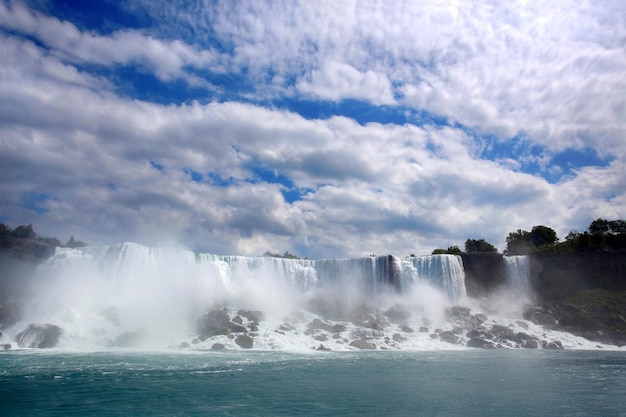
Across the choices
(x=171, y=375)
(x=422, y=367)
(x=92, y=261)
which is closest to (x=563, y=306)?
(x=422, y=367)

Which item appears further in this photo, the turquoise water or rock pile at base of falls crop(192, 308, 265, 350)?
rock pile at base of falls crop(192, 308, 265, 350)

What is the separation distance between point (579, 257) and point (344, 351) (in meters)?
30.6

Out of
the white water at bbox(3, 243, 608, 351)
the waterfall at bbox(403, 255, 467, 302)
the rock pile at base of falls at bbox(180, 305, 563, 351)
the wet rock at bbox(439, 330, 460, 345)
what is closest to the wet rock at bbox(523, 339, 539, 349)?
the rock pile at base of falls at bbox(180, 305, 563, 351)

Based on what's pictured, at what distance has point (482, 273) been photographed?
47.4 meters

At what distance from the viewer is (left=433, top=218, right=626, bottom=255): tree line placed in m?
47.8

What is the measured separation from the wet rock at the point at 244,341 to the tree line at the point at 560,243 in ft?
97.9

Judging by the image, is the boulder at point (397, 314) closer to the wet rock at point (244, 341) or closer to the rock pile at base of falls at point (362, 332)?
the rock pile at base of falls at point (362, 332)

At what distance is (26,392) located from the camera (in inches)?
568

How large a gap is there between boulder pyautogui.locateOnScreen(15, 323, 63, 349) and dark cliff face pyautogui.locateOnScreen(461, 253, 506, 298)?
3632 centimetres

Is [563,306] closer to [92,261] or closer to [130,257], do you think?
[130,257]

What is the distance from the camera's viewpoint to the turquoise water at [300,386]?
12.7 metres

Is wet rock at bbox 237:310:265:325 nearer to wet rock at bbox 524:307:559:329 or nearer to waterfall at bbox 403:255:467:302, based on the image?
waterfall at bbox 403:255:467:302

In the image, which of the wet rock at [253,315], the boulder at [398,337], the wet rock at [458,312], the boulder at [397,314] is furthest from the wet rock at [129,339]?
the wet rock at [458,312]

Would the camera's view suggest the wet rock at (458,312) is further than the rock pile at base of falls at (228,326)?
Yes
